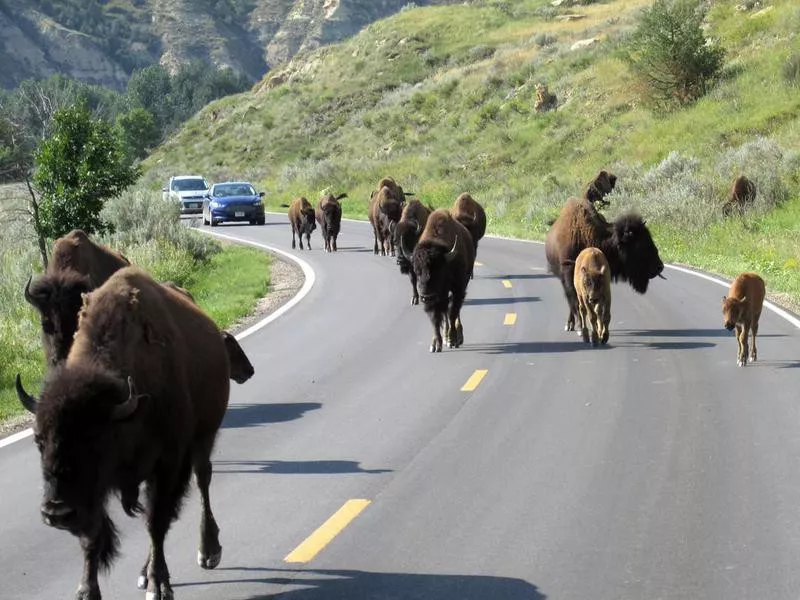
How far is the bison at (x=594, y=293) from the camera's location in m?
16.8

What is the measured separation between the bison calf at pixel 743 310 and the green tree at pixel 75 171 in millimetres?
14213

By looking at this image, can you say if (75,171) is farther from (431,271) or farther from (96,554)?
(96,554)

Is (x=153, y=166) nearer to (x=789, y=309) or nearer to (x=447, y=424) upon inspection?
(x=789, y=309)

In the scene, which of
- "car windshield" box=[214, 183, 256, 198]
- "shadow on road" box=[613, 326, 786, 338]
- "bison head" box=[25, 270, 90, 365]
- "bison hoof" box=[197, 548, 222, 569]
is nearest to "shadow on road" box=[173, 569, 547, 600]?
"bison hoof" box=[197, 548, 222, 569]

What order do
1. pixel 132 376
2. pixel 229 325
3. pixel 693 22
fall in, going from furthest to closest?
pixel 693 22
pixel 229 325
pixel 132 376

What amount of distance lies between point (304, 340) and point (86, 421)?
12453 mm

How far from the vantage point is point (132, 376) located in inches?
253

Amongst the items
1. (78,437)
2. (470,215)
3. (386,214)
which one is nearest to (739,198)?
(386,214)

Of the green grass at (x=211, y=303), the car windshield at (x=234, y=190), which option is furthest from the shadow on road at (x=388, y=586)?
the car windshield at (x=234, y=190)

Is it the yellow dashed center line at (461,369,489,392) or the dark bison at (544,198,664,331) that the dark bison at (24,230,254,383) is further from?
the dark bison at (544,198,664,331)

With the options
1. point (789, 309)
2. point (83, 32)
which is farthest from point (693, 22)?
point (83, 32)

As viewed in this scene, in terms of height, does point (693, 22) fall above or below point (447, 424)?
above

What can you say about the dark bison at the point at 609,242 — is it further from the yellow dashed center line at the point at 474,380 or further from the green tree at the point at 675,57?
the green tree at the point at 675,57

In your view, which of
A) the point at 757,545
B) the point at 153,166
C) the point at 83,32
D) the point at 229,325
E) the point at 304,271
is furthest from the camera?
the point at 83,32
